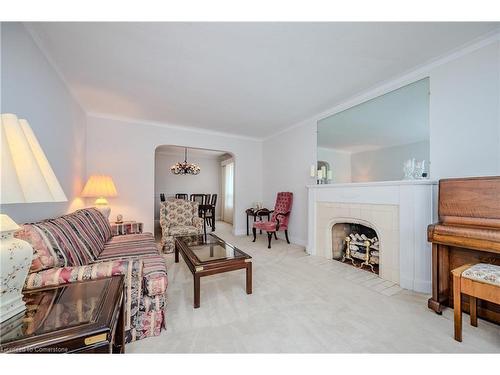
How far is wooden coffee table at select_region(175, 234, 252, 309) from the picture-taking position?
1.85 m

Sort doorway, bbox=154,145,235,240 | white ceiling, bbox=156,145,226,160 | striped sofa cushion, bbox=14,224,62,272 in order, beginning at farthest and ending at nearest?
doorway, bbox=154,145,235,240
white ceiling, bbox=156,145,226,160
striped sofa cushion, bbox=14,224,62,272

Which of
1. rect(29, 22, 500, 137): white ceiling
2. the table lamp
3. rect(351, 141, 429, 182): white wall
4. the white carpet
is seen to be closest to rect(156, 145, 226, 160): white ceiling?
rect(29, 22, 500, 137): white ceiling

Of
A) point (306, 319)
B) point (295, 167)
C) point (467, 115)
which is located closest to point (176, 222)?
point (295, 167)

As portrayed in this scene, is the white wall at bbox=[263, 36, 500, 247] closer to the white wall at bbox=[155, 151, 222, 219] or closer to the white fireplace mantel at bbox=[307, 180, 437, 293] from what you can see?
the white fireplace mantel at bbox=[307, 180, 437, 293]

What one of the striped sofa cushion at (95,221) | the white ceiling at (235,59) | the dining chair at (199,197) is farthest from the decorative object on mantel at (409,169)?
the dining chair at (199,197)

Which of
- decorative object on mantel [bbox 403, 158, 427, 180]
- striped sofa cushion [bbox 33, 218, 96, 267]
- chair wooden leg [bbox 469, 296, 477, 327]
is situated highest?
decorative object on mantel [bbox 403, 158, 427, 180]

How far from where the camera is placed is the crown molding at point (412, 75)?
1.88 metres

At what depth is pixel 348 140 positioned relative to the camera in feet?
10.6

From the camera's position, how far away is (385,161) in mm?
2701

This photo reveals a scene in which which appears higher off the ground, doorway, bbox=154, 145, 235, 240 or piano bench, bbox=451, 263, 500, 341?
doorway, bbox=154, 145, 235, 240

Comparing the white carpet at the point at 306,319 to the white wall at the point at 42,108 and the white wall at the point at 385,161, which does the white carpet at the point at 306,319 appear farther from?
the white wall at the point at 42,108

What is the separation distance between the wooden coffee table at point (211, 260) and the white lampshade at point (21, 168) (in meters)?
1.28

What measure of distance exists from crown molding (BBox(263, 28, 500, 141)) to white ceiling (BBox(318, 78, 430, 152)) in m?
0.06

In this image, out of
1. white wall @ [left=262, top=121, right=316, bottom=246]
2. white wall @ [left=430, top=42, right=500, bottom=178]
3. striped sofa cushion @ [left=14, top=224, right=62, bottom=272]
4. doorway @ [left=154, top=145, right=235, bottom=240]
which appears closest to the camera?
striped sofa cushion @ [left=14, top=224, right=62, bottom=272]
